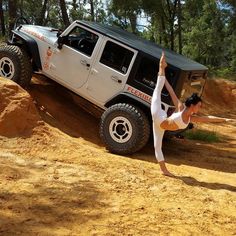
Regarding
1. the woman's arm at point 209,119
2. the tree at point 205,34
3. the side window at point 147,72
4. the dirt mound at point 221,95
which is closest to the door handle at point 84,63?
the side window at point 147,72

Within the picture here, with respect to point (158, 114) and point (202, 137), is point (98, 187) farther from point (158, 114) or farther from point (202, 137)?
point (202, 137)

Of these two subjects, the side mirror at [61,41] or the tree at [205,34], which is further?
the tree at [205,34]

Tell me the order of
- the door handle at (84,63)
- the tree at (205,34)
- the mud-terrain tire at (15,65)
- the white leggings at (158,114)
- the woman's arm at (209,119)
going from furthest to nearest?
the tree at (205,34) → the mud-terrain tire at (15,65) → the door handle at (84,63) → the white leggings at (158,114) → the woman's arm at (209,119)

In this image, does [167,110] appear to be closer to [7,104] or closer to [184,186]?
[184,186]

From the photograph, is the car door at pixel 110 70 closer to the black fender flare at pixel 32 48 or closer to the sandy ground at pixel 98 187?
the sandy ground at pixel 98 187

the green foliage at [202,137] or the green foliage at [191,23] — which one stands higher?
the green foliage at [191,23]

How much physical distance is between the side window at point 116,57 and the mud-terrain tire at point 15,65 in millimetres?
1653

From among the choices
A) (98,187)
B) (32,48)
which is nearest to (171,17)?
(32,48)

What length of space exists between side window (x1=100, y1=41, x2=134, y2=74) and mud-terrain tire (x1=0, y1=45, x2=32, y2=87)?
5.42ft

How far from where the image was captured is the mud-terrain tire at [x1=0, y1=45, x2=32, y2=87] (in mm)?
9023

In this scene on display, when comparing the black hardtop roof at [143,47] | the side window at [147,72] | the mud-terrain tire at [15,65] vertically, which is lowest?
the mud-terrain tire at [15,65]

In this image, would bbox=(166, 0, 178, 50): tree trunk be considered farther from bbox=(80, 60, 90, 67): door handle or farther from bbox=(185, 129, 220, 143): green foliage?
bbox=(80, 60, 90, 67): door handle

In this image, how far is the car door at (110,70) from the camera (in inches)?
324

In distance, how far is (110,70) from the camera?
836 centimetres
